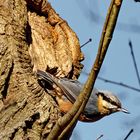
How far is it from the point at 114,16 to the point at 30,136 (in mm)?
891

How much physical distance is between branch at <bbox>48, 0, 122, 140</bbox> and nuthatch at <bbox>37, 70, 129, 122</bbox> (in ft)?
2.31

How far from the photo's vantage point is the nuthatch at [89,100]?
316 cm

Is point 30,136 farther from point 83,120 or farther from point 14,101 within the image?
point 83,120

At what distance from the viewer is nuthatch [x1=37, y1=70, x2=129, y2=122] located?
316 centimetres

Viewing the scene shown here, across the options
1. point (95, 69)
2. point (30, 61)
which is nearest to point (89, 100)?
point (30, 61)

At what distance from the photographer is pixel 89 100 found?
11.6 ft

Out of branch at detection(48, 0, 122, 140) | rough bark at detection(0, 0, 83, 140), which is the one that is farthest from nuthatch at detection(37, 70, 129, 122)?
branch at detection(48, 0, 122, 140)

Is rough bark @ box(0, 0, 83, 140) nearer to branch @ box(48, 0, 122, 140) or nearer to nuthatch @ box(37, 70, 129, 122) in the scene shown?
nuthatch @ box(37, 70, 129, 122)

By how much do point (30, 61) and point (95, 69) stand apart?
A: 0.94m

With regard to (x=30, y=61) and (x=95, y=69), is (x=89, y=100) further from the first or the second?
(x=95, y=69)

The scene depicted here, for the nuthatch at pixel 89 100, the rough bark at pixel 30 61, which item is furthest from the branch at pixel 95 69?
the nuthatch at pixel 89 100

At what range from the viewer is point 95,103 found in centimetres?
354

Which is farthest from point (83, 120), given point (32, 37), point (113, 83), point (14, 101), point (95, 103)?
point (14, 101)

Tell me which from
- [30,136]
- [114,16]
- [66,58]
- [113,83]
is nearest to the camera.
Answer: [114,16]
